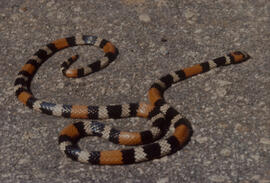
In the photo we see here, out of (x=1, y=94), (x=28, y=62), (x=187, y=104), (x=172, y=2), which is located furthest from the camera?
(x=172, y=2)

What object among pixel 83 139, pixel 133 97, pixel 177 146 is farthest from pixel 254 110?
pixel 83 139

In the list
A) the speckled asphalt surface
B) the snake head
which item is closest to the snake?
the snake head

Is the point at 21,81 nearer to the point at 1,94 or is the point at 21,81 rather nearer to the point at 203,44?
the point at 1,94

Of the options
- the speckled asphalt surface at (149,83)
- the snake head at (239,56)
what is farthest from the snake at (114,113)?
the speckled asphalt surface at (149,83)

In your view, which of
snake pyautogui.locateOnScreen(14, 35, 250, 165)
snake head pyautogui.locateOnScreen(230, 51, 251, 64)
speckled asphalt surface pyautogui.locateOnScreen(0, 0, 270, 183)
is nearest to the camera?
speckled asphalt surface pyautogui.locateOnScreen(0, 0, 270, 183)

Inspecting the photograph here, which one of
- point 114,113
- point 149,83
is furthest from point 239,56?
point 114,113

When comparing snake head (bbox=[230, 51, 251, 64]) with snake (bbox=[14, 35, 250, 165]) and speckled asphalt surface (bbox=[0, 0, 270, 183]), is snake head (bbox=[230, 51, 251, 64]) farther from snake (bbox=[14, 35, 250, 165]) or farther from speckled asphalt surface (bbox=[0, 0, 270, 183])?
speckled asphalt surface (bbox=[0, 0, 270, 183])
